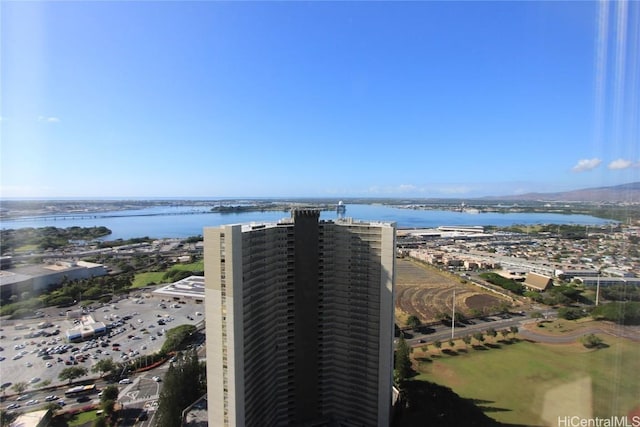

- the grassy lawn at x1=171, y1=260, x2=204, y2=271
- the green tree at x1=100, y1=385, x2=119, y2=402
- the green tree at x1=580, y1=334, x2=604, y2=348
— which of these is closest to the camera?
the green tree at x1=580, y1=334, x2=604, y2=348

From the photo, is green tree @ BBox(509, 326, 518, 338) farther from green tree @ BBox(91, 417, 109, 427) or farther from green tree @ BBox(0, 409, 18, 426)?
green tree @ BBox(0, 409, 18, 426)

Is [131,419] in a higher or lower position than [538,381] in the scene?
lower

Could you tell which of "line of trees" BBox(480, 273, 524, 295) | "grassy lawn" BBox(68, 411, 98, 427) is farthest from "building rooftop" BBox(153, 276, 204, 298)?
"line of trees" BBox(480, 273, 524, 295)

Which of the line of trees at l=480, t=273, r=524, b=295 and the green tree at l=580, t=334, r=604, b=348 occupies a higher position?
the green tree at l=580, t=334, r=604, b=348

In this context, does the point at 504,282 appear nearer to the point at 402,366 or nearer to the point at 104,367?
the point at 402,366

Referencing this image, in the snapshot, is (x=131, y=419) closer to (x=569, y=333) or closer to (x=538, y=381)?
(x=538, y=381)

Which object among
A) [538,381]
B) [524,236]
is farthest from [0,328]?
[524,236]

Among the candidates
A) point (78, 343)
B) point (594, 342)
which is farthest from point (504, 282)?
point (78, 343)
